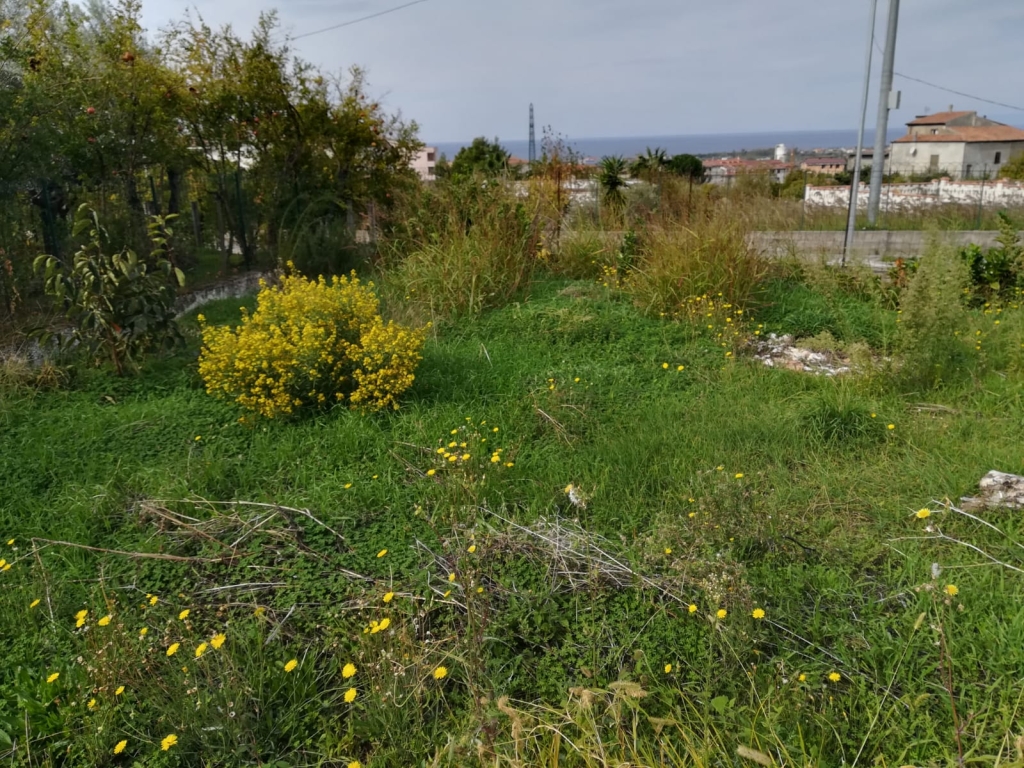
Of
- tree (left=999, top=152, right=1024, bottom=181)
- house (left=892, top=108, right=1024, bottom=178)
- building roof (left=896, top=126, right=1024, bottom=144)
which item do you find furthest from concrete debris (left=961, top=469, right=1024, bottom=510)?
building roof (left=896, top=126, right=1024, bottom=144)

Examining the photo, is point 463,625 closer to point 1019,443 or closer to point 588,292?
point 1019,443

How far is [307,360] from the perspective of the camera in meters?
4.23

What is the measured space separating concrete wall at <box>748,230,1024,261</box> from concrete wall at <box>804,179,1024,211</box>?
889mm

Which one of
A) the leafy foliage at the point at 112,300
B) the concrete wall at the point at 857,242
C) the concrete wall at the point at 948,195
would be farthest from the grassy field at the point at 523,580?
the concrete wall at the point at 948,195

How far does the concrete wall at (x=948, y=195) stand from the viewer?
1245 cm

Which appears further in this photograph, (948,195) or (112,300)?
(948,195)

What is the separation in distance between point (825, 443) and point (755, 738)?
7.07 feet

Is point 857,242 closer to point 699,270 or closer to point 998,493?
point 699,270

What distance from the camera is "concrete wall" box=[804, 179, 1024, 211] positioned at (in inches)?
490

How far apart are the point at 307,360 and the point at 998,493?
3560mm

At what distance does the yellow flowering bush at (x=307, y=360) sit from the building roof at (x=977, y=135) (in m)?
59.9

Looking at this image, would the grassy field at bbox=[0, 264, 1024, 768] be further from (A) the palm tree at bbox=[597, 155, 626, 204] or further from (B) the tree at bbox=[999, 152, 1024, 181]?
(B) the tree at bbox=[999, 152, 1024, 181]

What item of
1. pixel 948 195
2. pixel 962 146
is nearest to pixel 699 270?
pixel 948 195

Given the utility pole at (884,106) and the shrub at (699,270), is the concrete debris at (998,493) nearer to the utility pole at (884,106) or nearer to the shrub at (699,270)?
the shrub at (699,270)
